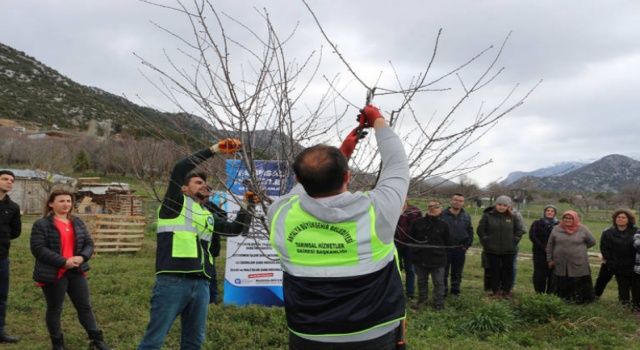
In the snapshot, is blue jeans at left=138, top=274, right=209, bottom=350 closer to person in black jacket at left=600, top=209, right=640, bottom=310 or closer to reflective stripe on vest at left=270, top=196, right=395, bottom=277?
reflective stripe on vest at left=270, top=196, right=395, bottom=277

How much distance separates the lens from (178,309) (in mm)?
3656

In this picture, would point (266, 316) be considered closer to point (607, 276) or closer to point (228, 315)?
point (228, 315)

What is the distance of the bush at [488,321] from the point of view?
6.74 m

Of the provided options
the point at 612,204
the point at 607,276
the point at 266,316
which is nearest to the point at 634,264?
the point at 607,276

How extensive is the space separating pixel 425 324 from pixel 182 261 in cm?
450

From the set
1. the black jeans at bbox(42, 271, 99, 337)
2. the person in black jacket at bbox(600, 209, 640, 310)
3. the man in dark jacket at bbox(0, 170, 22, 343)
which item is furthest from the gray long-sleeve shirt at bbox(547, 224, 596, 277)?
the man in dark jacket at bbox(0, 170, 22, 343)

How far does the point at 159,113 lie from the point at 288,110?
34.1 inches

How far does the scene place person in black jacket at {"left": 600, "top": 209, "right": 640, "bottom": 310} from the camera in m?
8.09

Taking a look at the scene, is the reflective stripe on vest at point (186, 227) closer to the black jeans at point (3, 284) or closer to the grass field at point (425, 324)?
the grass field at point (425, 324)

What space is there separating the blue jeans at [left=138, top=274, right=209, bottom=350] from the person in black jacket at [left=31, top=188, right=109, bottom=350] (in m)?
1.82

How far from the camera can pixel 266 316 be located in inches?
Answer: 254

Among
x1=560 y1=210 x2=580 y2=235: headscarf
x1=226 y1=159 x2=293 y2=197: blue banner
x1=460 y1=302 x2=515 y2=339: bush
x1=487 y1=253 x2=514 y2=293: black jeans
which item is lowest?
x1=460 y1=302 x2=515 y2=339: bush

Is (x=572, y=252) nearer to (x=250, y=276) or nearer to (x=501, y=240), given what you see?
(x=501, y=240)

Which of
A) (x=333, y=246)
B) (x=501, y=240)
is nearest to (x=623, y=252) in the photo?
(x=501, y=240)
